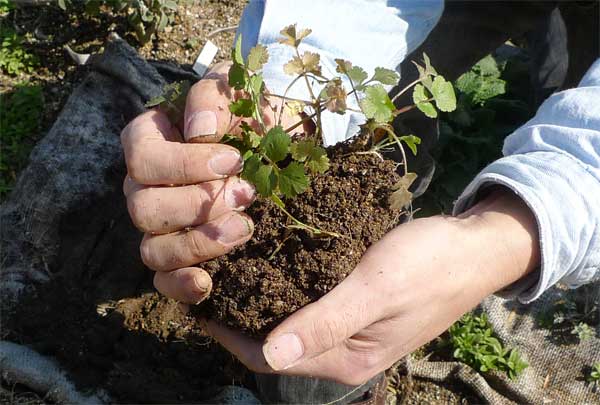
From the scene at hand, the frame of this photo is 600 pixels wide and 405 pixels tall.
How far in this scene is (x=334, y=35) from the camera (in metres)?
1.85

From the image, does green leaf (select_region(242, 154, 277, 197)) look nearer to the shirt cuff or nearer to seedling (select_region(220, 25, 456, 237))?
seedling (select_region(220, 25, 456, 237))

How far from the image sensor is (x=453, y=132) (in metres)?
3.09

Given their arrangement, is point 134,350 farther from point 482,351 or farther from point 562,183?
point 562,183

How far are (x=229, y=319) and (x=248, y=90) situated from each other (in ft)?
1.61

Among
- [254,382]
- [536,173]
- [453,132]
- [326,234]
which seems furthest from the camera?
[453,132]

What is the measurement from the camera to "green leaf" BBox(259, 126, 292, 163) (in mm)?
1243

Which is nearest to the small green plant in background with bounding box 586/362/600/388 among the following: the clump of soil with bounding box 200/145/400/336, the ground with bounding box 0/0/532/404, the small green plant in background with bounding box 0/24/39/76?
the ground with bounding box 0/0/532/404

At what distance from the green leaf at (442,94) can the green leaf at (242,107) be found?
1.23 ft

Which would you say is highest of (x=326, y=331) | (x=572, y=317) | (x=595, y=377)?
(x=326, y=331)

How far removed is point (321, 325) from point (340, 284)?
96mm

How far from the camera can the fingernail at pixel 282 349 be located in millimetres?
1280

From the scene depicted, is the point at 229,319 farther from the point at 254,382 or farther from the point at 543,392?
the point at 543,392

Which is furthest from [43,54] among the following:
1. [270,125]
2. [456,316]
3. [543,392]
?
[543,392]

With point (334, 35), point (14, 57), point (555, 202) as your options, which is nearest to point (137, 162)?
point (334, 35)
